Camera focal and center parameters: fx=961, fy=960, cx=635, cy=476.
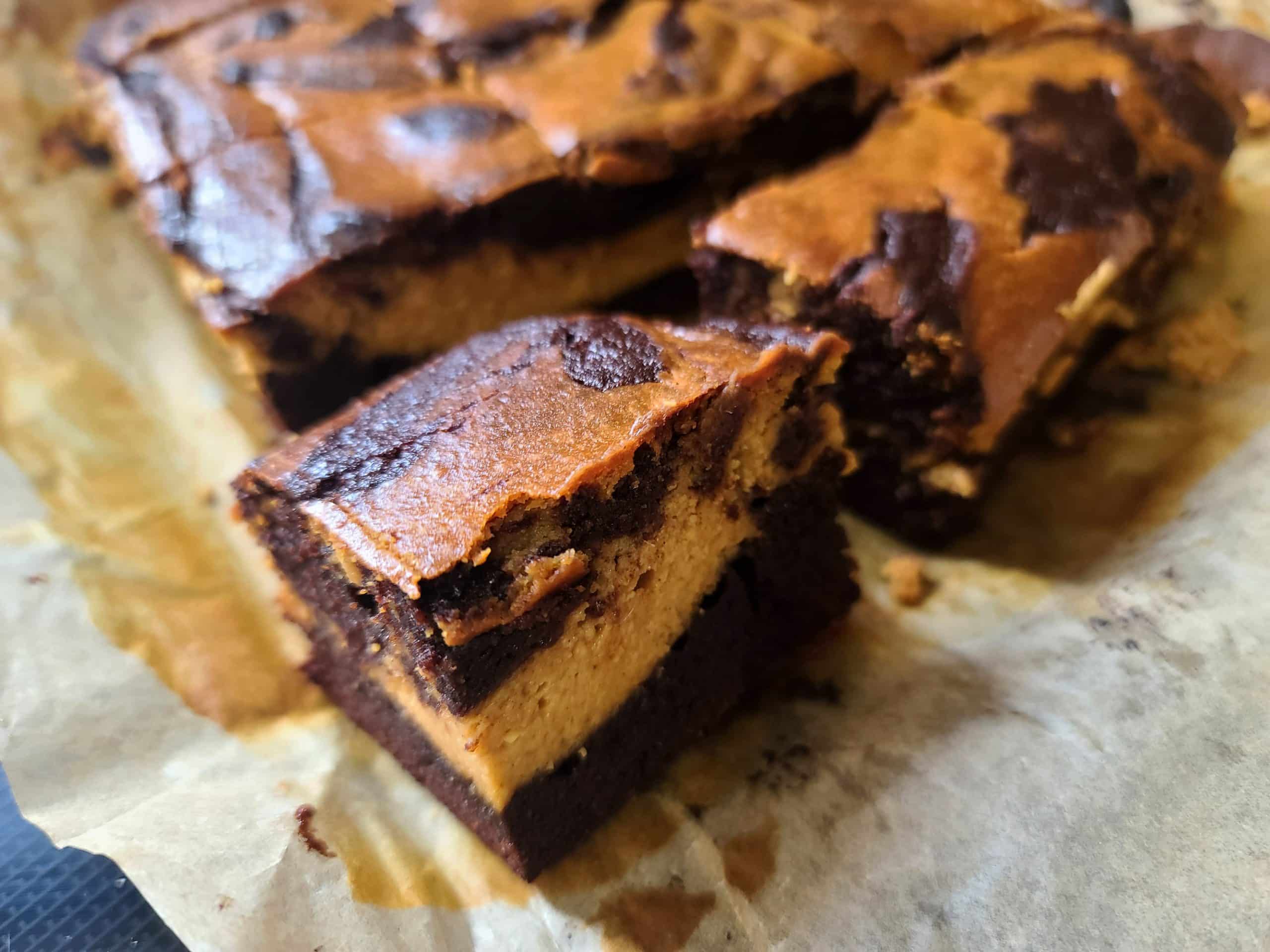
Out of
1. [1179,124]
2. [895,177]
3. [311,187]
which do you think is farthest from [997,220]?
[311,187]

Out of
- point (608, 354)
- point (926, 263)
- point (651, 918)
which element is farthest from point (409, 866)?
point (926, 263)

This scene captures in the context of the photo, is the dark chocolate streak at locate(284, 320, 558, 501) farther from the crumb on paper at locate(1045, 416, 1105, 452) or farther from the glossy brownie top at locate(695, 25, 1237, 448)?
the crumb on paper at locate(1045, 416, 1105, 452)

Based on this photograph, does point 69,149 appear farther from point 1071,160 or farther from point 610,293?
point 1071,160

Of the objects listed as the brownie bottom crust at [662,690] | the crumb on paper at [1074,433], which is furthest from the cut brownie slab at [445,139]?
the crumb on paper at [1074,433]

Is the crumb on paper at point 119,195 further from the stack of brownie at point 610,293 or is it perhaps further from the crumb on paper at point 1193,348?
the crumb on paper at point 1193,348

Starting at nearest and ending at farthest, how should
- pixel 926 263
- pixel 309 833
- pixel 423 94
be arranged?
pixel 309 833 < pixel 926 263 < pixel 423 94

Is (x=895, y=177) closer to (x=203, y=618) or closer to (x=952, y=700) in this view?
(x=952, y=700)

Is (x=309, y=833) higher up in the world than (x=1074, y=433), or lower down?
lower down
